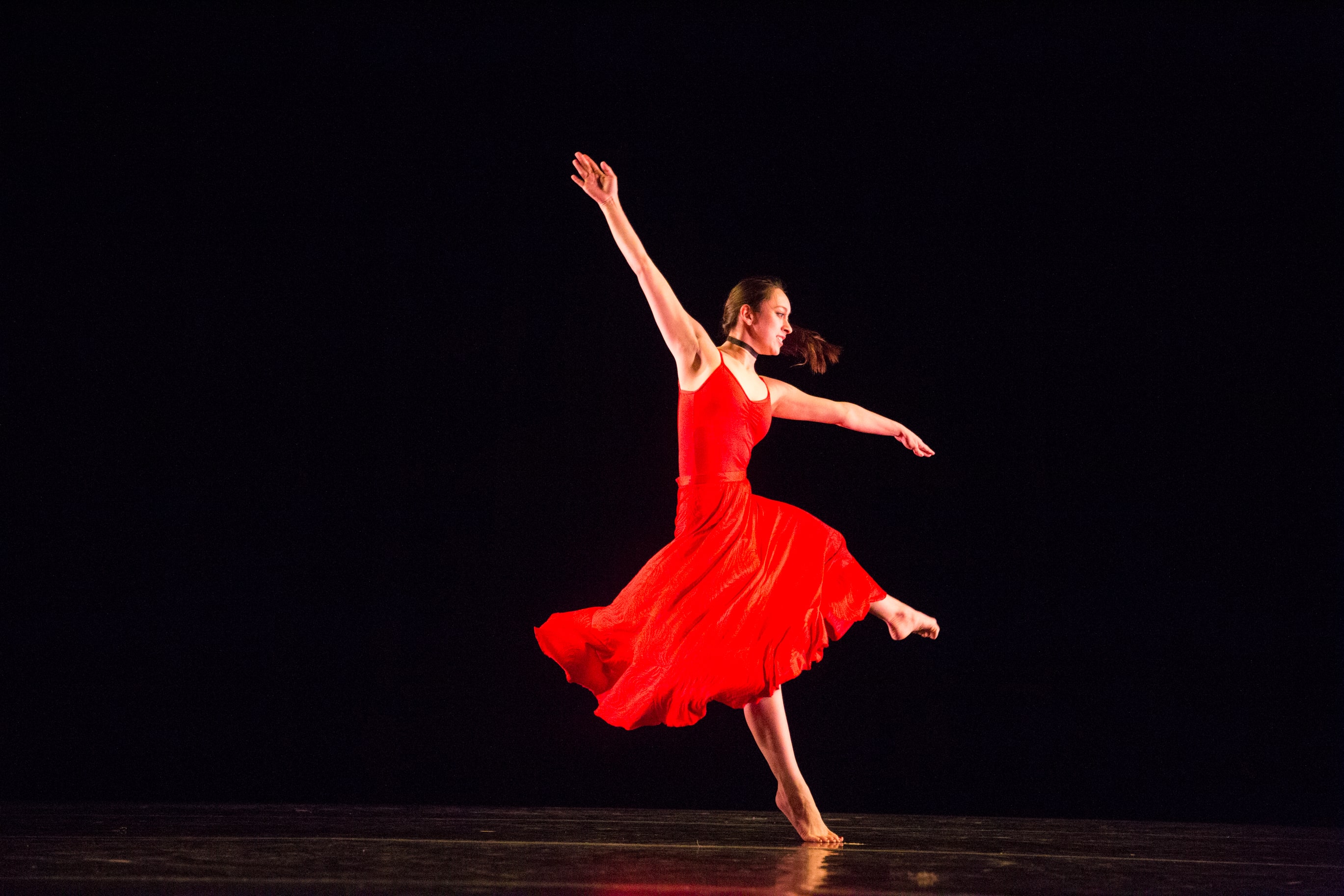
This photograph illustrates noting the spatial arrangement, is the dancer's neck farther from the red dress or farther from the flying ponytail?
the flying ponytail

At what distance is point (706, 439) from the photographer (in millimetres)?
2572

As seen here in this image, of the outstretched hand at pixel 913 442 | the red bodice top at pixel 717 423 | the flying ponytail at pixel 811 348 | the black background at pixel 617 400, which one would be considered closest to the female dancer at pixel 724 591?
the red bodice top at pixel 717 423

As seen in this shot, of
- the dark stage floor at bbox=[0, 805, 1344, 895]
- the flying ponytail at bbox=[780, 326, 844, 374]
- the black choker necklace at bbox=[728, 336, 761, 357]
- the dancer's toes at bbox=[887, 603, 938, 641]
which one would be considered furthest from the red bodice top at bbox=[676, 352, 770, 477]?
the dark stage floor at bbox=[0, 805, 1344, 895]

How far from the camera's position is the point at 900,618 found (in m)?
2.53

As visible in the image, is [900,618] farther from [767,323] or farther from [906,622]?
[767,323]

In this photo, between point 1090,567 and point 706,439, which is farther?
point 1090,567

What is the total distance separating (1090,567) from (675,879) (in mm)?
2309

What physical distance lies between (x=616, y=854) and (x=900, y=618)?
0.77 meters

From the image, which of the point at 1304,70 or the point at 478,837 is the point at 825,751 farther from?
the point at 1304,70

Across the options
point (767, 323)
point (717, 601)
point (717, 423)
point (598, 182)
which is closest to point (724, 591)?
point (717, 601)

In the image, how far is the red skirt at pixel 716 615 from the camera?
236cm

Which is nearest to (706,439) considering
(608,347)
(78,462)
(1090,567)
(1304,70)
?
(608,347)

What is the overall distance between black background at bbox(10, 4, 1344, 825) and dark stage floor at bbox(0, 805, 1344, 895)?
2.12ft

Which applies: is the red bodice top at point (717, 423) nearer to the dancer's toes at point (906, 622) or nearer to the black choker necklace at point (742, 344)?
the black choker necklace at point (742, 344)
